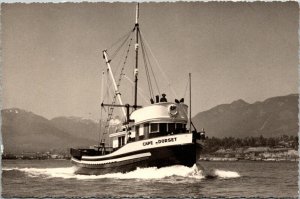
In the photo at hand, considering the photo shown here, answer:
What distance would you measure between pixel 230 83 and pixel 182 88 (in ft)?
4.47

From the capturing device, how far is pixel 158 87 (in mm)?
14633

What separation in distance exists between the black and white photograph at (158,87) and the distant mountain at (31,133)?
0.04 meters

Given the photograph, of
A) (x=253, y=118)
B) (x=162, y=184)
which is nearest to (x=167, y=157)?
(x=162, y=184)

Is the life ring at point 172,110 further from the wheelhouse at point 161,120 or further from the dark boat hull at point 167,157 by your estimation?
the dark boat hull at point 167,157

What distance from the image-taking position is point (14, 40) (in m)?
13.4

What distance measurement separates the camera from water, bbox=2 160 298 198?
12469mm

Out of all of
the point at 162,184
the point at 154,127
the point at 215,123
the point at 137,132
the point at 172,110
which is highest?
the point at 172,110

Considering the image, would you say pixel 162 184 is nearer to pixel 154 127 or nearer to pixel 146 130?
pixel 154 127

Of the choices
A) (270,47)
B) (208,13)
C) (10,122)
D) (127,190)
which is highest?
(208,13)

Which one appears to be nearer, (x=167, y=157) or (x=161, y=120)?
(x=167, y=157)

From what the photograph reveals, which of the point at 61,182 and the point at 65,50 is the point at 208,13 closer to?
the point at 65,50

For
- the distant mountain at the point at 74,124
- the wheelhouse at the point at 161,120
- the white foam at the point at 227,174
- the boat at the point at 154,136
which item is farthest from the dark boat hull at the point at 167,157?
the distant mountain at the point at 74,124

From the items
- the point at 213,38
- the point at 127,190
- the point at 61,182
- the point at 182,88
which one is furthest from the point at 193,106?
the point at 61,182

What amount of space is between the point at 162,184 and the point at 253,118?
2.93 m
